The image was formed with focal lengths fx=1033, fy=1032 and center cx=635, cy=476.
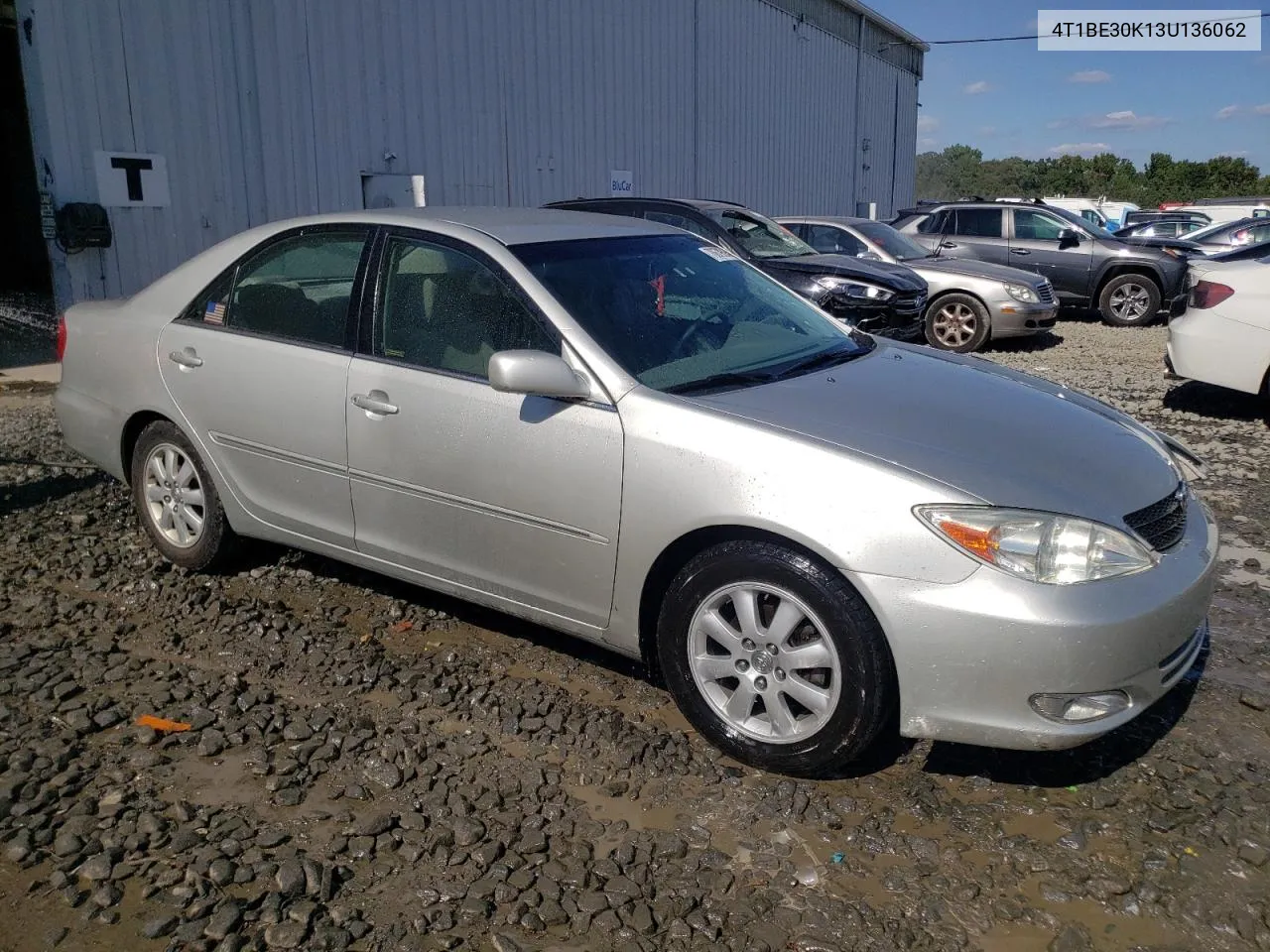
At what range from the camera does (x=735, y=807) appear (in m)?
2.94

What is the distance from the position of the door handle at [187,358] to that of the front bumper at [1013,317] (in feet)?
29.8

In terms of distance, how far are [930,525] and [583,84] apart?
13.8m

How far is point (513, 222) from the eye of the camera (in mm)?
→ 3982

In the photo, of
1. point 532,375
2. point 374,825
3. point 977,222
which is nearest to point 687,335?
point 532,375

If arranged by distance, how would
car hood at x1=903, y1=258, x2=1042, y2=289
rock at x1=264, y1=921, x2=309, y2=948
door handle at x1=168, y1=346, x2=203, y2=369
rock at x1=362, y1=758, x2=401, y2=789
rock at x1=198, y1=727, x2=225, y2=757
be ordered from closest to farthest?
rock at x1=264, y1=921, x2=309, y2=948 < rock at x1=362, y1=758, x2=401, y2=789 < rock at x1=198, y1=727, x2=225, y2=757 < door handle at x1=168, y1=346, x2=203, y2=369 < car hood at x1=903, y1=258, x2=1042, y2=289

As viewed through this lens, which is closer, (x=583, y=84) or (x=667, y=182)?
(x=583, y=84)

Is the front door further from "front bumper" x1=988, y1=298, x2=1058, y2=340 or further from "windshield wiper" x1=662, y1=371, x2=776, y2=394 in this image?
"front bumper" x1=988, y1=298, x2=1058, y2=340

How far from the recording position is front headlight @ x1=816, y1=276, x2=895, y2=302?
9.92m

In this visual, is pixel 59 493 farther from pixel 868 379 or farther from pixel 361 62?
pixel 361 62

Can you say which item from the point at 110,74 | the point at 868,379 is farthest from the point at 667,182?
the point at 868,379

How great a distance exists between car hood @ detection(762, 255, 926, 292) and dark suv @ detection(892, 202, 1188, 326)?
175 inches

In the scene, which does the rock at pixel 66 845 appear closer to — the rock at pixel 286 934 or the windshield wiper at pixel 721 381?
the rock at pixel 286 934

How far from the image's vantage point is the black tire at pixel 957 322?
37.1ft

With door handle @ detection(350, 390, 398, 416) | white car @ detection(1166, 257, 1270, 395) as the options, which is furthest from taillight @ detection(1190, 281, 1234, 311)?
door handle @ detection(350, 390, 398, 416)
